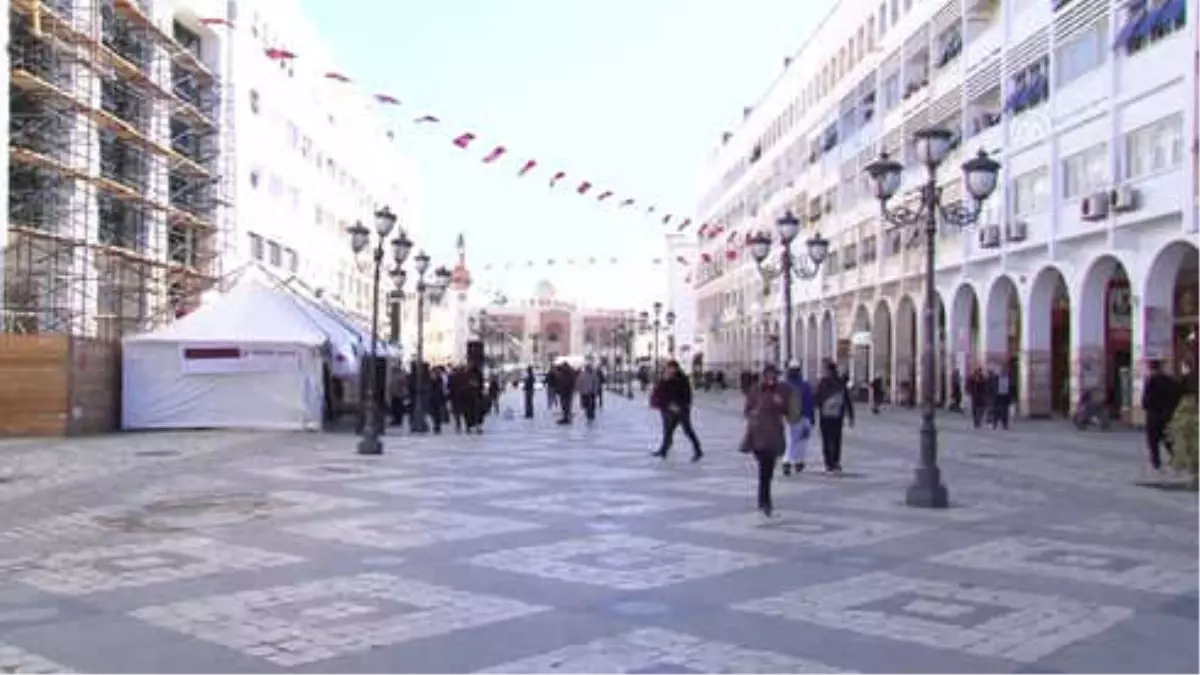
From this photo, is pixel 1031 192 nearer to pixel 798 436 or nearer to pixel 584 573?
pixel 798 436

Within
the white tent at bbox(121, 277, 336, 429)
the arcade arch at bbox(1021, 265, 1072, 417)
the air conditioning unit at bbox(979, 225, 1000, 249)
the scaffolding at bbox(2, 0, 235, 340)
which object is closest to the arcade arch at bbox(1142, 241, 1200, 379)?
the arcade arch at bbox(1021, 265, 1072, 417)

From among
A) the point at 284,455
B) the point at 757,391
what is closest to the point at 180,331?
the point at 284,455

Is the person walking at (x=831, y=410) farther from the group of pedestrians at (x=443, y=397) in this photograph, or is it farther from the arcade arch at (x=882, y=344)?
the arcade arch at (x=882, y=344)

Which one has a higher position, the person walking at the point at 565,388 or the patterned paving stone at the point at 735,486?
the person walking at the point at 565,388

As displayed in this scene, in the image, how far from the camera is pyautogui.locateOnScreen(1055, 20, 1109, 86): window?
35.2 metres

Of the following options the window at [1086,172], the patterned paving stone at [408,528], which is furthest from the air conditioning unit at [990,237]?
the patterned paving stone at [408,528]

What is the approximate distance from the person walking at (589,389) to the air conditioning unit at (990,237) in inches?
518

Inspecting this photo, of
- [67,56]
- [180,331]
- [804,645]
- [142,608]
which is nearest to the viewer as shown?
[804,645]

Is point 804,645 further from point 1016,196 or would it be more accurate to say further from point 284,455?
point 1016,196

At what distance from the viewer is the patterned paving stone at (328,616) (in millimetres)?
7957

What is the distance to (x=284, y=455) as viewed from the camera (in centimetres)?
2353

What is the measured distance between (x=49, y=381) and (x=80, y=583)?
20011mm

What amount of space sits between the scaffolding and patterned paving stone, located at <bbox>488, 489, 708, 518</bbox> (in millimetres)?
22822

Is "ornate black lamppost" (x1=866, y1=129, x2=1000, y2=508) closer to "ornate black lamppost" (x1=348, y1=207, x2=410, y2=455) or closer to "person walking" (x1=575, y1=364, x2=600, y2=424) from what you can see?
"ornate black lamppost" (x1=348, y1=207, x2=410, y2=455)
